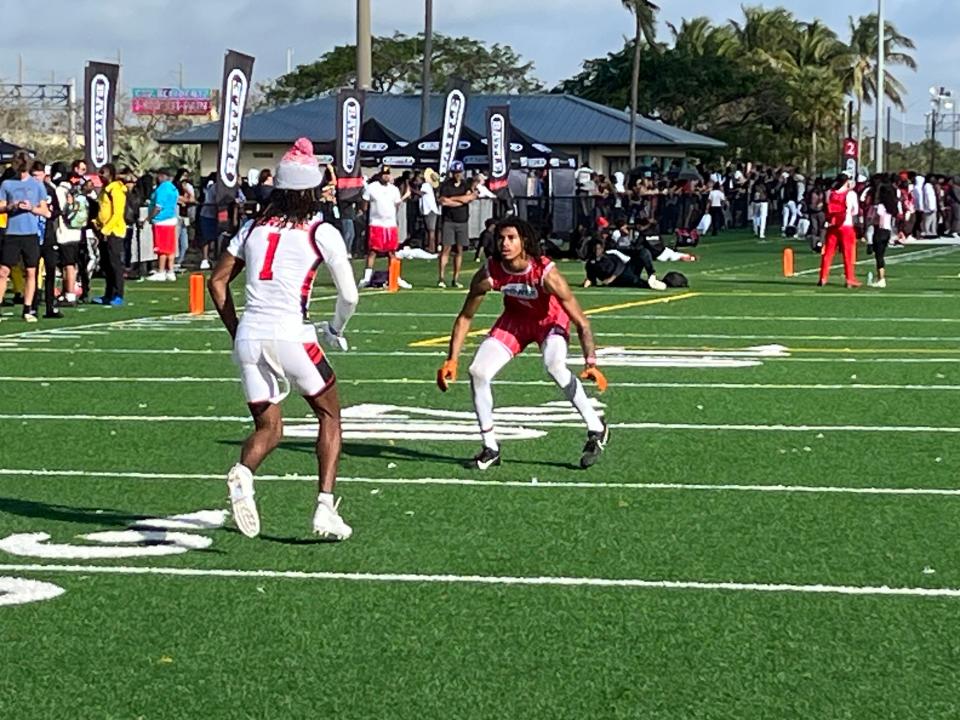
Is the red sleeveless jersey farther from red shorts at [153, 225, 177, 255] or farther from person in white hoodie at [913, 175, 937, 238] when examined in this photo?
person in white hoodie at [913, 175, 937, 238]

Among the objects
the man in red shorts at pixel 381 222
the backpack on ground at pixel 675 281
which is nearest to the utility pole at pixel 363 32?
the man in red shorts at pixel 381 222

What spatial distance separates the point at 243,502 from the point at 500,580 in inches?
45.2

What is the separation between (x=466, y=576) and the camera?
8.25 m

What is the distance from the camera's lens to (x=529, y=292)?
11359 millimetres

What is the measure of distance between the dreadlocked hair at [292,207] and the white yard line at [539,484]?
232 centimetres

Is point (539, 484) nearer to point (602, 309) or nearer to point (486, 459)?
point (486, 459)

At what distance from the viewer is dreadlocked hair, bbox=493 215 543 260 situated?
1116cm

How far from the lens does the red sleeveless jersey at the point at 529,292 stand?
1125 cm

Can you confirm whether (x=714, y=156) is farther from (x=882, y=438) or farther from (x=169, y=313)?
(x=882, y=438)

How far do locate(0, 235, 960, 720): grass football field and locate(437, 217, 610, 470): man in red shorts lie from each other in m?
0.29

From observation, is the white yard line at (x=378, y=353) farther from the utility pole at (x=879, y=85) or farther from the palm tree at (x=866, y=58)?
the palm tree at (x=866, y=58)

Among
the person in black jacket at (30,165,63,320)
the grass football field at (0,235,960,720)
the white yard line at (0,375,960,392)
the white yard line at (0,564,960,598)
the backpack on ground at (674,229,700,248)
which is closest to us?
the grass football field at (0,235,960,720)

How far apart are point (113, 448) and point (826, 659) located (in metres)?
6.22

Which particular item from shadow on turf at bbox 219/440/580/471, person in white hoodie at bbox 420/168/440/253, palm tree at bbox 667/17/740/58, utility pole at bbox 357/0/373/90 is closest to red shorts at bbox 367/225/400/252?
person in white hoodie at bbox 420/168/440/253
